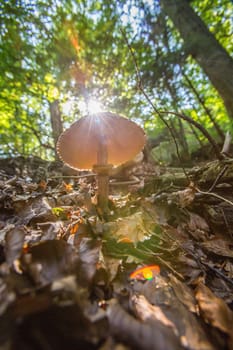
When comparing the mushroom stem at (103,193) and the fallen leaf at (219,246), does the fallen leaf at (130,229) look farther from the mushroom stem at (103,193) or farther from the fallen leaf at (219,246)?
the fallen leaf at (219,246)

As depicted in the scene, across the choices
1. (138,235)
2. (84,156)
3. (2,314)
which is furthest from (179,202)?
(2,314)

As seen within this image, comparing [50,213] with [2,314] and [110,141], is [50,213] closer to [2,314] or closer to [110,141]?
[2,314]

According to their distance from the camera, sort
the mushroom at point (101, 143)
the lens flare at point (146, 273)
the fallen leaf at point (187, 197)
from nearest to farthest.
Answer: the lens flare at point (146, 273)
the fallen leaf at point (187, 197)
the mushroom at point (101, 143)

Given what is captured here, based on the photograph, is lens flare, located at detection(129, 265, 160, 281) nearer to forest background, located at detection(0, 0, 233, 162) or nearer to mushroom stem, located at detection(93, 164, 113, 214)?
mushroom stem, located at detection(93, 164, 113, 214)

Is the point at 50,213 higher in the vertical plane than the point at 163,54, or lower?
lower

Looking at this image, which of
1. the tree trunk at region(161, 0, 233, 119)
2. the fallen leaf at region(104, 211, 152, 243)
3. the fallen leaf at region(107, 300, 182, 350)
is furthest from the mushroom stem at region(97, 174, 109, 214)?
the tree trunk at region(161, 0, 233, 119)

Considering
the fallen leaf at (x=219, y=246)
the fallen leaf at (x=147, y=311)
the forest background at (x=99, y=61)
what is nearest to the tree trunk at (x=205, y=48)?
the forest background at (x=99, y=61)
